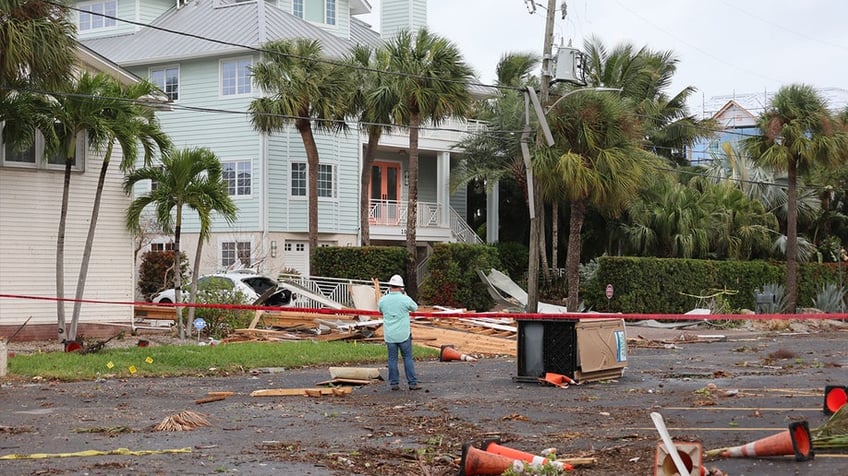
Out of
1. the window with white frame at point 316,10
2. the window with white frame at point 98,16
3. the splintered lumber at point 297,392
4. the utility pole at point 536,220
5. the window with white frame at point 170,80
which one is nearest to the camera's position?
the splintered lumber at point 297,392

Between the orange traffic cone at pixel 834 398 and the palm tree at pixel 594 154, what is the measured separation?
18009 millimetres

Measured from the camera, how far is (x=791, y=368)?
2011 cm

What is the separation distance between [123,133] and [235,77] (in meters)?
18.1

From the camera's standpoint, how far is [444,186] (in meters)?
43.2

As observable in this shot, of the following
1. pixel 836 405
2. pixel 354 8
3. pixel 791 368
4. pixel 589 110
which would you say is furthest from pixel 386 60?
pixel 836 405

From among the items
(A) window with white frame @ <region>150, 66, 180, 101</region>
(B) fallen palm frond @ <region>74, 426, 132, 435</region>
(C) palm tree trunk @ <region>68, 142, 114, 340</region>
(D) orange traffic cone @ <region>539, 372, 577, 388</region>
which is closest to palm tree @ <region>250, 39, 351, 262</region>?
(A) window with white frame @ <region>150, 66, 180, 101</region>

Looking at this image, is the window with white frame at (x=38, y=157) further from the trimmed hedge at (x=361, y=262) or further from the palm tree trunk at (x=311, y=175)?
the trimmed hedge at (x=361, y=262)

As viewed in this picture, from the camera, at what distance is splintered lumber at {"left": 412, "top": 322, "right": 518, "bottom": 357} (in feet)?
80.5

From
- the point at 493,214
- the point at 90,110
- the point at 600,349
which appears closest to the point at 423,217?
the point at 493,214

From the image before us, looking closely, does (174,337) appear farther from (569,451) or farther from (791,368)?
(569,451)

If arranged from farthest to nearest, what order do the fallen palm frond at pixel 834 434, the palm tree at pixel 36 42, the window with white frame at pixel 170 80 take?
1. the window with white frame at pixel 170 80
2. the palm tree at pixel 36 42
3. the fallen palm frond at pixel 834 434

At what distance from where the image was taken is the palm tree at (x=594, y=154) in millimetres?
30391

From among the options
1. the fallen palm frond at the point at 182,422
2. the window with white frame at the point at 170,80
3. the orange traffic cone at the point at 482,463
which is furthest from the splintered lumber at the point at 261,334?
the window with white frame at the point at 170,80

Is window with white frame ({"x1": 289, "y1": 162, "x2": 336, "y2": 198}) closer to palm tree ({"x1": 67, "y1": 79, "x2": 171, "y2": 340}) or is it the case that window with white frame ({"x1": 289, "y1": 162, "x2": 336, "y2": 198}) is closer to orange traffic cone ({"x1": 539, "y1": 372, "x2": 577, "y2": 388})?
palm tree ({"x1": 67, "y1": 79, "x2": 171, "y2": 340})
